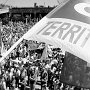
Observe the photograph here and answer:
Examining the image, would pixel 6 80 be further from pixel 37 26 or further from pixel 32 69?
pixel 37 26

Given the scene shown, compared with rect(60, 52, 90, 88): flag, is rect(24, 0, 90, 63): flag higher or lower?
higher

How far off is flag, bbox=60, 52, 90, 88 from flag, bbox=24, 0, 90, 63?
3.83ft

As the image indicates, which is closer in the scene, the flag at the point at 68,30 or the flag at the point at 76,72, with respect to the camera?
the flag at the point at 68,30

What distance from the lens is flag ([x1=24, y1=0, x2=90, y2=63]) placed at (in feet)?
9.51

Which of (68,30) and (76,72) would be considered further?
(76,72)

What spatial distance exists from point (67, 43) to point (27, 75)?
7537mm

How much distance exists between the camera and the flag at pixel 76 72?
13.6ft

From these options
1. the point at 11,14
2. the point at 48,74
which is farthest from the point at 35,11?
the point at 48,74

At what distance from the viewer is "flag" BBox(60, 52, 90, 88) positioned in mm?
4148

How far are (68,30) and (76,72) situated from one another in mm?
1358

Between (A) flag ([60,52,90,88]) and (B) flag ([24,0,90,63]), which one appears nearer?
(B) flag ([24,0,90,63])

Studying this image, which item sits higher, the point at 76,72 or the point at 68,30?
the point at 68,30

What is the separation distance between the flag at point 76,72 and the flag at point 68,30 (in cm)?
117

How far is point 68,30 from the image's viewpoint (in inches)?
118
